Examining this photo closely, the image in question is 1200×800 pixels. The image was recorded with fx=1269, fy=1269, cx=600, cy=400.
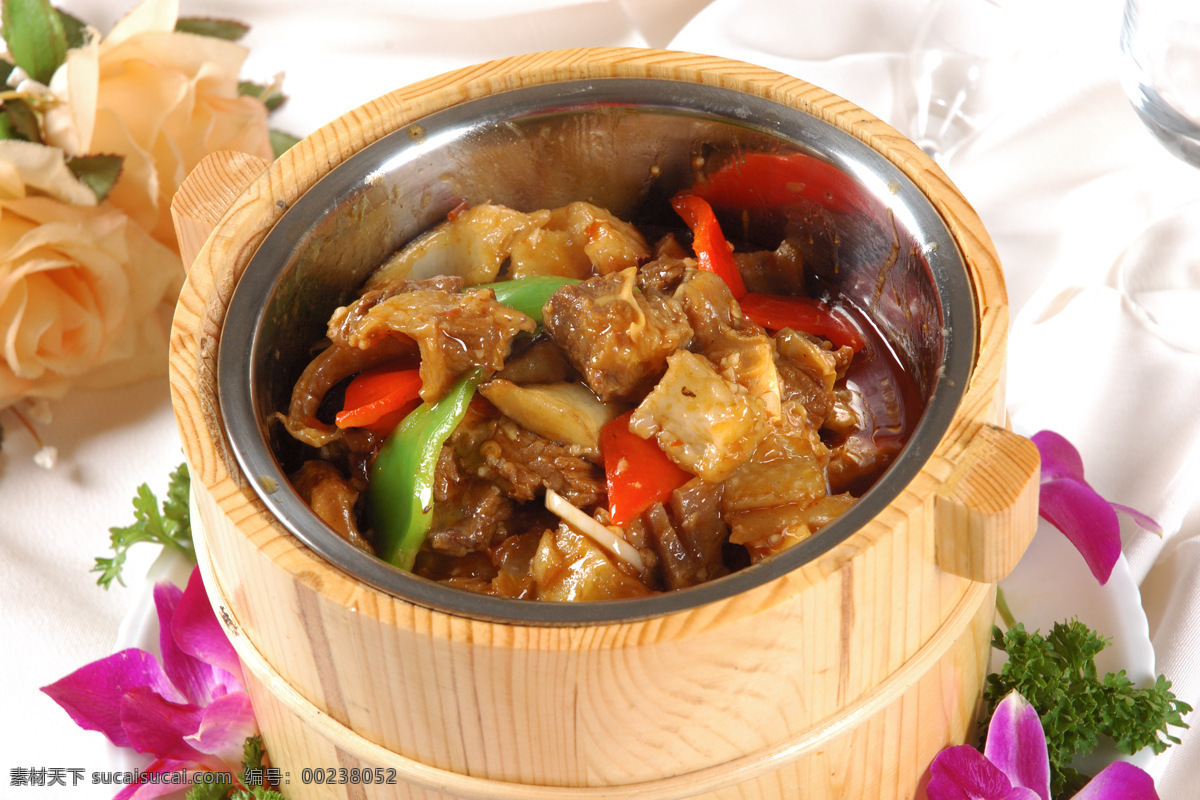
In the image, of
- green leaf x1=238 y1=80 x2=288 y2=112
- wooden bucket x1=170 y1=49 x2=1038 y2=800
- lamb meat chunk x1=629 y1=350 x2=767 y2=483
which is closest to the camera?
wooden bucket x1=170 y1=49 x2=1038 y2=800

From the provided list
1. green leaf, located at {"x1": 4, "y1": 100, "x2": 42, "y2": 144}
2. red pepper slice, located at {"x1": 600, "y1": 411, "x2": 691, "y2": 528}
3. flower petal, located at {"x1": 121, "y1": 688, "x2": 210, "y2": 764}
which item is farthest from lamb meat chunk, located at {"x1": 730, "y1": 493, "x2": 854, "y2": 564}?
green leaf, located at {"x1": 4, "y1": 100, "x2": 42, "y2": 144}

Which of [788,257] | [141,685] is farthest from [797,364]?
[141,685]

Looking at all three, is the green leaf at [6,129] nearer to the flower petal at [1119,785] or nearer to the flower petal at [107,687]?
the flower petal at [107,687]

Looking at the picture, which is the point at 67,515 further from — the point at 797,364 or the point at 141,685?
the point at 797,364

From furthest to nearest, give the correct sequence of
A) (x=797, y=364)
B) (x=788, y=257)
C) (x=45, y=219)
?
(x=45, y=219) < (x=788, y=257) < (x=797, y=364)

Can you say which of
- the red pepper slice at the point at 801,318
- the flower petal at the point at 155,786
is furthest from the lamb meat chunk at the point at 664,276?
the flower petal at the point at 155,786

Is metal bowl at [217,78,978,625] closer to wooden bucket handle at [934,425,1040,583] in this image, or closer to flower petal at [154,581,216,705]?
wooden bucket handle at [934,425,1040,583]
